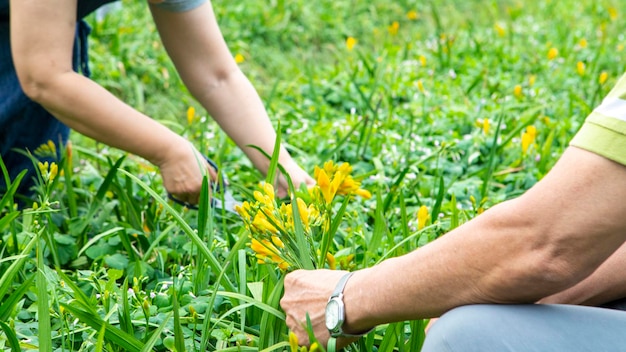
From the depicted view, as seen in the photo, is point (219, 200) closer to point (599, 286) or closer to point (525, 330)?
point (599, 286)

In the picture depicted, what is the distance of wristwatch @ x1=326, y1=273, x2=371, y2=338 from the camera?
149 centimetres

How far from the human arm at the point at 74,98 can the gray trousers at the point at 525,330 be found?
962 mm

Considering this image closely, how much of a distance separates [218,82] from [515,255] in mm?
1390

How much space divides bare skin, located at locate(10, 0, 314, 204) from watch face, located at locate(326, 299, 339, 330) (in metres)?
0.74

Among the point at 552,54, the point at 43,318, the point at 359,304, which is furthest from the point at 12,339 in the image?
the point at 552,54

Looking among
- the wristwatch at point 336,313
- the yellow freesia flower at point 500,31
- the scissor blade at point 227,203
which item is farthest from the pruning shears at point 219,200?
the yellow freesia flower at point 500,31

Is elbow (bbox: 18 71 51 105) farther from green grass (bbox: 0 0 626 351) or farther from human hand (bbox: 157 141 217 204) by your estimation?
human hand (bbox: 157 141 217 204)

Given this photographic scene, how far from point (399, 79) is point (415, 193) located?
1.25 meters

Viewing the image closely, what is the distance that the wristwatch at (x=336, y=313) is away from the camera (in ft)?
4.87

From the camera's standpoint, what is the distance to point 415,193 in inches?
104

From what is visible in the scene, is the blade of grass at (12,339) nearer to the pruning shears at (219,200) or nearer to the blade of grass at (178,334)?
the blade of grass at (178,334)

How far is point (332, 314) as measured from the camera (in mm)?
1496

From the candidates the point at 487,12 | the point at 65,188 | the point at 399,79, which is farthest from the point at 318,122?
the point at 487,12

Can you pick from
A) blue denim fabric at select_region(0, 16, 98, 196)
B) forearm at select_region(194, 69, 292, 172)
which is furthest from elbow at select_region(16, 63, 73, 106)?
forearm at select_region(194, 69, 292, 172)
